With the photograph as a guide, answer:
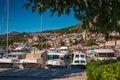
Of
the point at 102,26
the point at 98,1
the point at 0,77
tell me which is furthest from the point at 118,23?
the point at 0,77

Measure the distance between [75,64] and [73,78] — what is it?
591 inches

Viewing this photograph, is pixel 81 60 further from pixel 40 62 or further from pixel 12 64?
pixel 12 64

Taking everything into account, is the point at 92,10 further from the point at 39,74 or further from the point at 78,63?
the point at 78,63

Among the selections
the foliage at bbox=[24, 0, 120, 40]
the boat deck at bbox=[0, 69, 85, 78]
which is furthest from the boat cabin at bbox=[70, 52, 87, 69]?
the foliage at bbox=[24, 0, 120, 40]

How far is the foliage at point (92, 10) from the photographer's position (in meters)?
8.09

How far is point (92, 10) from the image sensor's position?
28.9 feet

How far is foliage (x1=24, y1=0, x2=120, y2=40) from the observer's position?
26.6ft

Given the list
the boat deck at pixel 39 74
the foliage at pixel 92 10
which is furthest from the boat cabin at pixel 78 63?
the foliage at pixel 92 10

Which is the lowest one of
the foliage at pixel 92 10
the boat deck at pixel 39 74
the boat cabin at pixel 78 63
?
the boat deck at pixel 39 74

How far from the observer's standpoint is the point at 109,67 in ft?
30.9

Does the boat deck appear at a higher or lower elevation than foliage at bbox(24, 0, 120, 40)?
lower

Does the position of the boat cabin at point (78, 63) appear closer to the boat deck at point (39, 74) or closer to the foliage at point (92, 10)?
the boat deck at point (39, 74)

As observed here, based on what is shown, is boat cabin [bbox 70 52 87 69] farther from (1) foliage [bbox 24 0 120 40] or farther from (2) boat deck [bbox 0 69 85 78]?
(1) foliage [bbox 24 0 120 40]

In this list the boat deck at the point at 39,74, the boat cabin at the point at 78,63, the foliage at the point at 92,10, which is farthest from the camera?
the boat cabin at the point at 78,63
